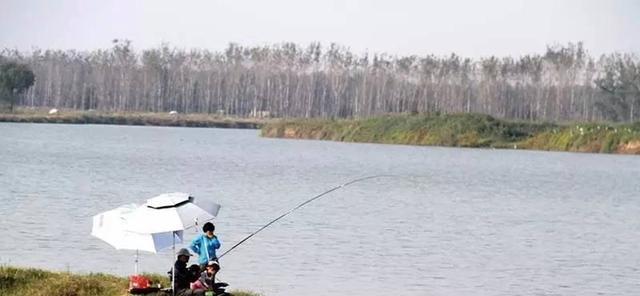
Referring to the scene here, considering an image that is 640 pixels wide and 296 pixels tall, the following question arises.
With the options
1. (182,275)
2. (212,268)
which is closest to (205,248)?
(182,275)

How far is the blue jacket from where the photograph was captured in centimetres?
1563

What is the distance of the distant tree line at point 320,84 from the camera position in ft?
388

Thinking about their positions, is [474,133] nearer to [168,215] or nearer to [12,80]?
[12,80]

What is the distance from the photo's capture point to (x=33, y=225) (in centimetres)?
2506

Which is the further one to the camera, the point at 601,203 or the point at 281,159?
the point at 281,159

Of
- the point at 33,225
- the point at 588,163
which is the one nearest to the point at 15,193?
the point at 33,225

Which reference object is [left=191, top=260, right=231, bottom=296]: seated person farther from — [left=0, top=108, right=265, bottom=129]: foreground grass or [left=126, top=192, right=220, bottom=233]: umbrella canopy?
[left=0, top=108, right=265, bottom=129]: foreground grass

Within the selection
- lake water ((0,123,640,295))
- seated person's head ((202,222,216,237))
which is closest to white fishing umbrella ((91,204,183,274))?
seated person's head ((202,222,216,237))

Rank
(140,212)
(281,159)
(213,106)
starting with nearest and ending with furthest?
(140,212), (281,159), (213,106)

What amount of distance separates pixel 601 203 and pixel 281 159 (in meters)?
20.7

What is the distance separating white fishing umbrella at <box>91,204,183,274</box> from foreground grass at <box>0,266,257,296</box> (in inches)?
17.6

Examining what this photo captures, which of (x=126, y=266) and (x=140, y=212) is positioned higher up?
(x=140, y=212)

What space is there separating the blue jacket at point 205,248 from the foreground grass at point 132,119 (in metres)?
88.3

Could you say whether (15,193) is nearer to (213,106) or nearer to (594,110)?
(594,110)
